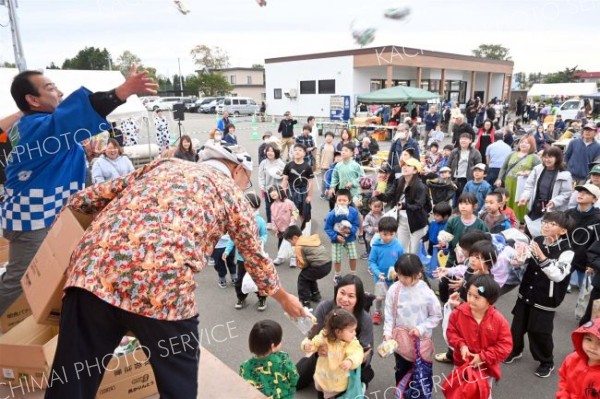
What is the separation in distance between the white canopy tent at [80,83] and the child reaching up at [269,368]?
724 centimetres

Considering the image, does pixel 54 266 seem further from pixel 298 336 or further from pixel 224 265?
pixel 224 265

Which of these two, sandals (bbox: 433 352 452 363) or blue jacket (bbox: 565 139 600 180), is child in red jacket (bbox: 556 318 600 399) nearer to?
sandals (bbox: 433 352 452 363)

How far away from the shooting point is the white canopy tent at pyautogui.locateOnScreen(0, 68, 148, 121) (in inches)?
337

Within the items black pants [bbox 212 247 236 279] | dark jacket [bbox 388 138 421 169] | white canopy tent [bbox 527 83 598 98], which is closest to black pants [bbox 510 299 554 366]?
black pants [bbox 212 247 236 279]

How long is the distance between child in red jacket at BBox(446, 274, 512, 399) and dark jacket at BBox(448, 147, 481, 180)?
503cm

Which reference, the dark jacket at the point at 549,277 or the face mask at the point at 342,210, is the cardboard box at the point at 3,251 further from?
the dark jacket at the point at 549,277

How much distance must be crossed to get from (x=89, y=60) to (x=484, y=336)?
48167mm

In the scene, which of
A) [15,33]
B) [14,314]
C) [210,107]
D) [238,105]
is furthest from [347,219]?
[210,107]

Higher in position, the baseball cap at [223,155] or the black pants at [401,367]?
the baseball cap at [223,155]

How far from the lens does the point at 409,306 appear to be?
3281 mm

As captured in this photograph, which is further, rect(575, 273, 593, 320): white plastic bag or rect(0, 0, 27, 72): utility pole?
rect(0, 0, 27, 72): utility pole

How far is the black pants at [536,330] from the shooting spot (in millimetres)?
3549

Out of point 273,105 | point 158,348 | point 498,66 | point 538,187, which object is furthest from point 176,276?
point 498,66

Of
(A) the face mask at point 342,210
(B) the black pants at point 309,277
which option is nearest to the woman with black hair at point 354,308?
(B) the black pants at point 309,277
